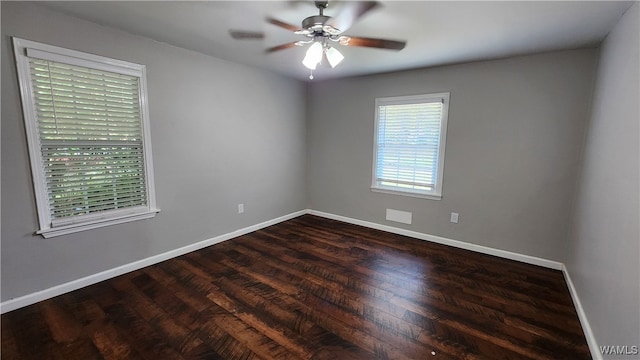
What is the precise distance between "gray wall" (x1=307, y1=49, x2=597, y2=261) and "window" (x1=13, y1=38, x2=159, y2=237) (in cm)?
289

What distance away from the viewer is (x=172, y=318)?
2.03 metres

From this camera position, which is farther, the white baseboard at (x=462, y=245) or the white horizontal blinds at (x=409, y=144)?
the white horizontal blinds at (x=409, y=144)

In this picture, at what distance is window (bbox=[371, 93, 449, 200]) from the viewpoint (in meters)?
3.46

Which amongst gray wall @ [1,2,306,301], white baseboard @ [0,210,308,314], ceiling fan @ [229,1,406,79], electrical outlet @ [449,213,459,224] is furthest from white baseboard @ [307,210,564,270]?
ceiling fan @ [229,1,406,79]

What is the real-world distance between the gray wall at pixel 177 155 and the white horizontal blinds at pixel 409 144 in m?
1.46

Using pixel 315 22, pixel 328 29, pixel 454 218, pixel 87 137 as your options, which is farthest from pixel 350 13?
pixel 454 218

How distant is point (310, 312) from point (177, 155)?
2.21m

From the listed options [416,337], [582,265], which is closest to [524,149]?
[582,265]

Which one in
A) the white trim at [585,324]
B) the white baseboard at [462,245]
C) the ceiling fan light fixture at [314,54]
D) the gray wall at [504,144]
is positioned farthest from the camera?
the white baseboard at [462,245]

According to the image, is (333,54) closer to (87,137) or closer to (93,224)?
(87,137)

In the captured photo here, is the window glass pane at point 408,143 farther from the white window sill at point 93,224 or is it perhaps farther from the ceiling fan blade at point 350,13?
the white window sill at point 93,224

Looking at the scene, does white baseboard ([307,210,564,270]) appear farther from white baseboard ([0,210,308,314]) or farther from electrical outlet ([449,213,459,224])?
white baseboard ([0,210,308,314])

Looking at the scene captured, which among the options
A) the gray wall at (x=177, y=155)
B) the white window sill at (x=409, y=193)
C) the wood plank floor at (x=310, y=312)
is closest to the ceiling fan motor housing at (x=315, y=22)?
the gray wall at (x=177, y=155)

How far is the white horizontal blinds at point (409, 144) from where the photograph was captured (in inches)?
138
